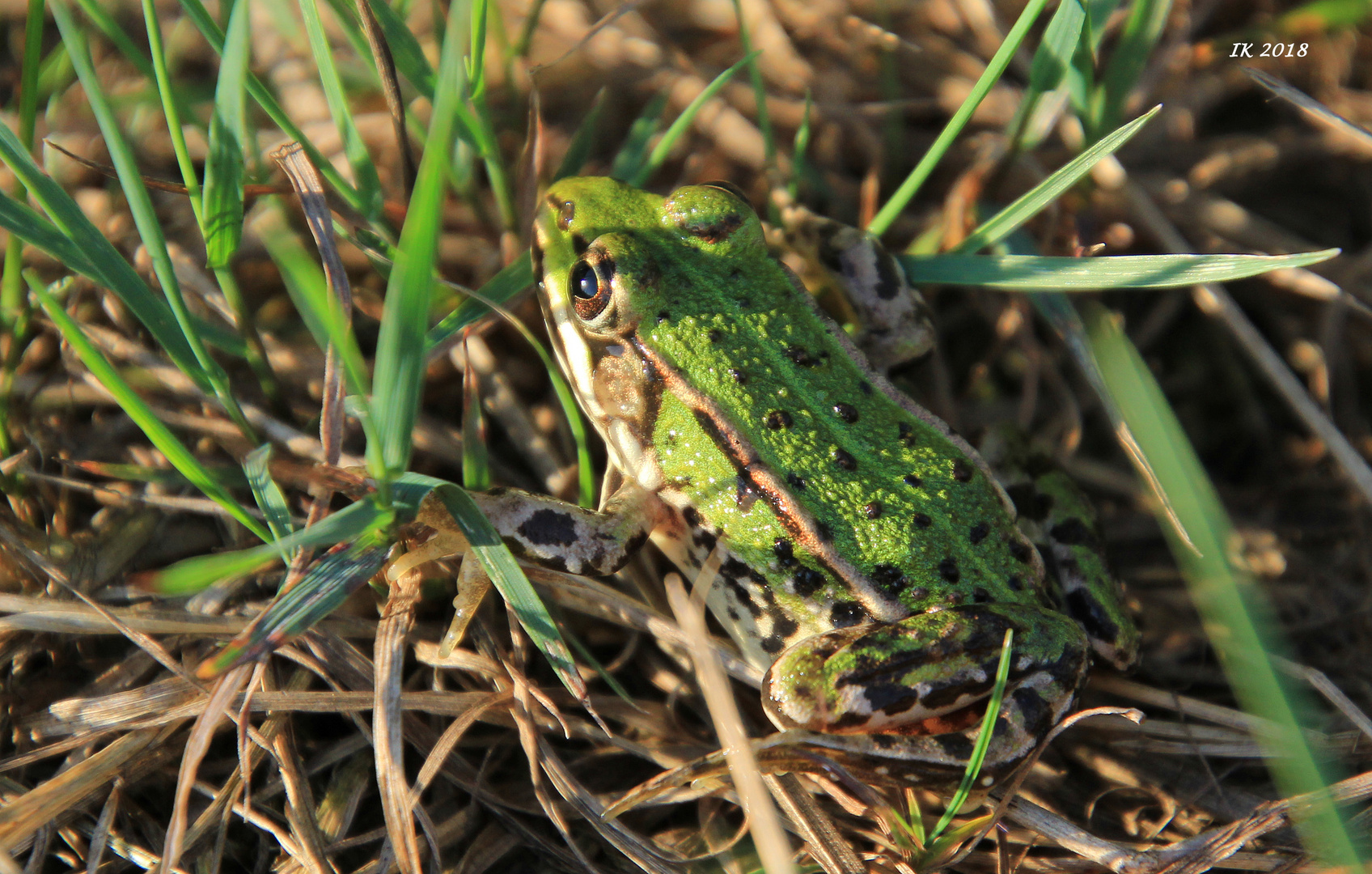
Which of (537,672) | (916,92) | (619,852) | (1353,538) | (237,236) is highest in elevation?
(916,92)

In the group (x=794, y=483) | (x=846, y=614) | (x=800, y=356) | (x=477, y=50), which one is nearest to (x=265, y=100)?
(x=477, y=50)

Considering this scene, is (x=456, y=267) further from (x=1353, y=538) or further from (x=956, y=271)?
(x=1353, y=538)

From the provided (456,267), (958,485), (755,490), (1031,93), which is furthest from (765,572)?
(1031,93)

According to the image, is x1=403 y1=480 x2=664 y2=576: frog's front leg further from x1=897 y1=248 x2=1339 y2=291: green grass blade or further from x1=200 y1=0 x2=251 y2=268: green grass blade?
x1=897 y1=248 x2=1339 y2=291: green grass blade

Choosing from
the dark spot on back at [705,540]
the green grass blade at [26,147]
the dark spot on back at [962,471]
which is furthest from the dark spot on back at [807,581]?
the green grass blade at [26,147]

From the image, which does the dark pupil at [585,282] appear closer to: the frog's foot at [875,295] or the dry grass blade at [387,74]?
the dry grass blade at [387,74]
